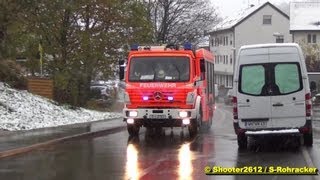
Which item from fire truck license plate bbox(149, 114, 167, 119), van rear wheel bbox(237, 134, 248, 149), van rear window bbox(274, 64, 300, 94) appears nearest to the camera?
van rear window bbox(274, 64, 300, 94)

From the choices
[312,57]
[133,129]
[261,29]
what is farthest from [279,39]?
[133,129]

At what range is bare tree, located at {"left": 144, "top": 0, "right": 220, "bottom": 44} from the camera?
195 feet

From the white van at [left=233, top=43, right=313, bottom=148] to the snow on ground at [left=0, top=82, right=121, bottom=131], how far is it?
351 inches

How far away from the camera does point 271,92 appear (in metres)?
15.0

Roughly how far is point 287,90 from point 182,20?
46342 mm

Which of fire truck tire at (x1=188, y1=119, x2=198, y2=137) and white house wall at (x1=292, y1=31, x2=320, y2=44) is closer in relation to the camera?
fire truck tire at (x1=188, y1=119, x2=198, y2=137)

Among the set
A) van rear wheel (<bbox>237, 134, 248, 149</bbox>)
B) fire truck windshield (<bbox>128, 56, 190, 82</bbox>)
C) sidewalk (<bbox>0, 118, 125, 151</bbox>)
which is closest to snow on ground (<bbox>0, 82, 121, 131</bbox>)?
sidewalk (<bbox>0, 118, 125, 151</bbox>)

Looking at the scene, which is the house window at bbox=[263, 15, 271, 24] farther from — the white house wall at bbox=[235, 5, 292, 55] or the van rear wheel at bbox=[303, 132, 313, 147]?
the van rear wheel at bbox=[303, 132, 313, 147]

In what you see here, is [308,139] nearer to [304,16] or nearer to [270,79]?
[270,79]

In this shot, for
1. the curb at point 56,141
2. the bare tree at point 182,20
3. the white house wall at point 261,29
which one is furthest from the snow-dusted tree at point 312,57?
the curb at point 56,141

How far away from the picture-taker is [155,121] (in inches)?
752

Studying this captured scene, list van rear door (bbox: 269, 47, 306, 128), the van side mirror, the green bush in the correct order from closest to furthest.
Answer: van rear door (bbox: 269, 47, 306, 128)
the van side mirror
the green bush

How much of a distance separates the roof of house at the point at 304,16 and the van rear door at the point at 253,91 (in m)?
69.1

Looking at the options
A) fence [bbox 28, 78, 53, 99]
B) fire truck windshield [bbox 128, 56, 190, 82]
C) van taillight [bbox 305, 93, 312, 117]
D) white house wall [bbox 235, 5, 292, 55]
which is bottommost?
van taillight [bbox 305, 93, 312, 117]
